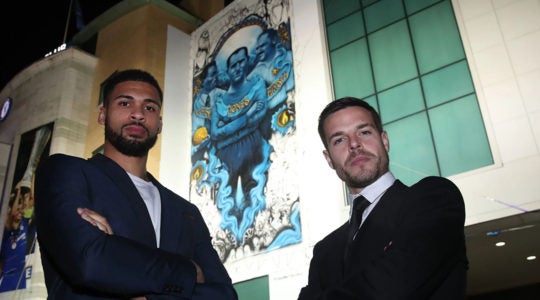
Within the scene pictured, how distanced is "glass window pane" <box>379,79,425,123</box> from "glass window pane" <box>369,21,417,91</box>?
0.16m

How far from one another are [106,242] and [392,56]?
7.48 metres

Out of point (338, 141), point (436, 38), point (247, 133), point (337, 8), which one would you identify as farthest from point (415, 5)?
point (338, 141)

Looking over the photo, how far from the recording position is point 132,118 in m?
2.56

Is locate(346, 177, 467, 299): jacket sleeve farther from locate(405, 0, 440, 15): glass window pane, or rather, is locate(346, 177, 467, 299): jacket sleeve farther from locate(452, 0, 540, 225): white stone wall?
locate(405, 0, 440, 15): glass window pane

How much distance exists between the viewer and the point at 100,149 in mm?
Answer: 12172

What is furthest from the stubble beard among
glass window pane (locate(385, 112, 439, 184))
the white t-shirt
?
glass window pane (locate(385, 112, 439, 184))

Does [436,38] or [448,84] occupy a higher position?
[436,38]

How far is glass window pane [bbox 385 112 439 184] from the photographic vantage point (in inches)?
293

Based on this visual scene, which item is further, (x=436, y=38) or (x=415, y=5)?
(x=415, y=5)

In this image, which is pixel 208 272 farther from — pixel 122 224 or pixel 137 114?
pixel 137 114

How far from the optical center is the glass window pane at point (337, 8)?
9461 millimetres

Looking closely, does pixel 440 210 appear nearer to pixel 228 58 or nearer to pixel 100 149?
pixel 228 58

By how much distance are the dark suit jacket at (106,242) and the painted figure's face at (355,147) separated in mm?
1029

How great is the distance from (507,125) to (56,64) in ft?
42.7
